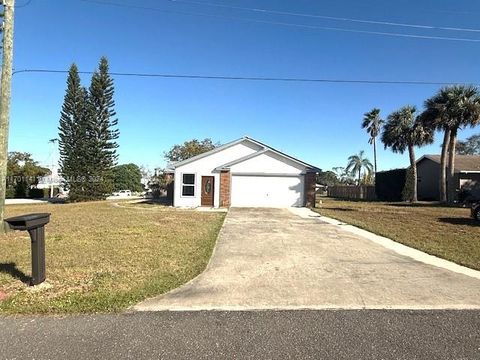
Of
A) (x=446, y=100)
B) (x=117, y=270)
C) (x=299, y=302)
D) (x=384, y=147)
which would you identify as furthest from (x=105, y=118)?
(x=299, y=302)

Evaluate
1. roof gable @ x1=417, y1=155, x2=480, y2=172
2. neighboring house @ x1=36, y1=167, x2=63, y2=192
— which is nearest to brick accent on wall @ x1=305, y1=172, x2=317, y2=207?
roof gable @ x1=417, y1=155, x2=480, y2=172

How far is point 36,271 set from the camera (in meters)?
6.16

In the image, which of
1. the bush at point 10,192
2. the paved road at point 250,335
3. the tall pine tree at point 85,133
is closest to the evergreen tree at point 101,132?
the tall pine tree at point 85,133

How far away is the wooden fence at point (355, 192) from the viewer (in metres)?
44.5

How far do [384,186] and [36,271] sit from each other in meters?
37.7

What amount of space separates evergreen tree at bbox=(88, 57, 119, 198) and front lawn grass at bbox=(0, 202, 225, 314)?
92.8 feet

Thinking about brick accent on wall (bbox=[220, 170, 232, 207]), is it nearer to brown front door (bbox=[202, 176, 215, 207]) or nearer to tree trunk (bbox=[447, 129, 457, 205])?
brown front door (bbox=[202, 176, 215, 207])

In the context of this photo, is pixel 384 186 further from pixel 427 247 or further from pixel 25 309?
pixel 25 309

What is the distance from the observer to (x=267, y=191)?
2519cm

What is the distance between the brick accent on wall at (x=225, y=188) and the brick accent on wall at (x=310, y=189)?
462cm

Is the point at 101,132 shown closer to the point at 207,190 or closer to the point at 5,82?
the point at 207,190

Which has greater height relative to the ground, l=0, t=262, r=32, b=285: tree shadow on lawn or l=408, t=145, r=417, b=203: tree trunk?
l=408, t=145, r=417, b=203: tree trunk

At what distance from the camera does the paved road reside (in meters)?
3.87

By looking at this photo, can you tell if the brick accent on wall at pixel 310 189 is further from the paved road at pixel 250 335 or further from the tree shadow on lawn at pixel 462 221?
the paved road at pixel 250 335
